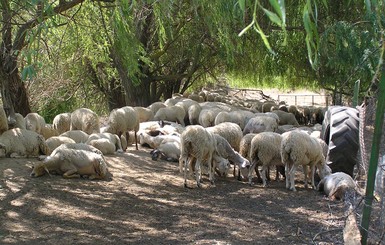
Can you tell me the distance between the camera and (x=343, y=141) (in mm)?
8984

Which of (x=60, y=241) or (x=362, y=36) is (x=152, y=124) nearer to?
(x=362, y=36)

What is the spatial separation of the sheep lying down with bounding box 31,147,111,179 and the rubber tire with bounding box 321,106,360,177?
3.92 meters

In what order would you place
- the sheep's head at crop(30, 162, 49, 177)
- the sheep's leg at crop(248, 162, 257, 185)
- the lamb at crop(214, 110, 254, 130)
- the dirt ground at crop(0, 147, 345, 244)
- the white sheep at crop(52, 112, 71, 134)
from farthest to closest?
1. the lamb at crop(214, 110, 254, 130)
2. the white sheep at crop(52, 112, 71, 134)
3. the sheep's leg at crop(248, 162, 257, 185)
4. the sheep's head at crop(30, 162, 49, 177)
5. the dirt ground at crop(0, 147, 345, 244)

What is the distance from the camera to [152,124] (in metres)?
15.1

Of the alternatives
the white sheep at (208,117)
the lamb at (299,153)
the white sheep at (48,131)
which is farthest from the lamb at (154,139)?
the lamb at (299,153)

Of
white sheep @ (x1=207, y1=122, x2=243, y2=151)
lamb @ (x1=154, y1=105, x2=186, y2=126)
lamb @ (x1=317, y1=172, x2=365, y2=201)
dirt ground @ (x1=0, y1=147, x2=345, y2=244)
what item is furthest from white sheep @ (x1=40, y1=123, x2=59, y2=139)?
lamb @ (x1=317, y1=172, x2=365, y2=201)

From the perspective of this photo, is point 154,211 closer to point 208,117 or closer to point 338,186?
point 338,186

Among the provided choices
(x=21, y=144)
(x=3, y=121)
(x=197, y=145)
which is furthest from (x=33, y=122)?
(x=197, y=145)

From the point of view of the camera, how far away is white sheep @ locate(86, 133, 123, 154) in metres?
11.2

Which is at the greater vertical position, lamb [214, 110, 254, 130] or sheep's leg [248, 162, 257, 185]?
lamb [214, 110, 254, 130]

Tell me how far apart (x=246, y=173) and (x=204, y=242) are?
14.4 ft

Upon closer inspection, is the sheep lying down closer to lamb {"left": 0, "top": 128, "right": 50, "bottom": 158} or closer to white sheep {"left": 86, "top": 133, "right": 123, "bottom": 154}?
lamb {"left": 0, "top": 128, "right": 50, "bottom": 158}

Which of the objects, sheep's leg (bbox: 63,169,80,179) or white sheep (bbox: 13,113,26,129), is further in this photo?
white sheep (bbox: 13,113,26,129)

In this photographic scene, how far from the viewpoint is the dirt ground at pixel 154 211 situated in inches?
240
